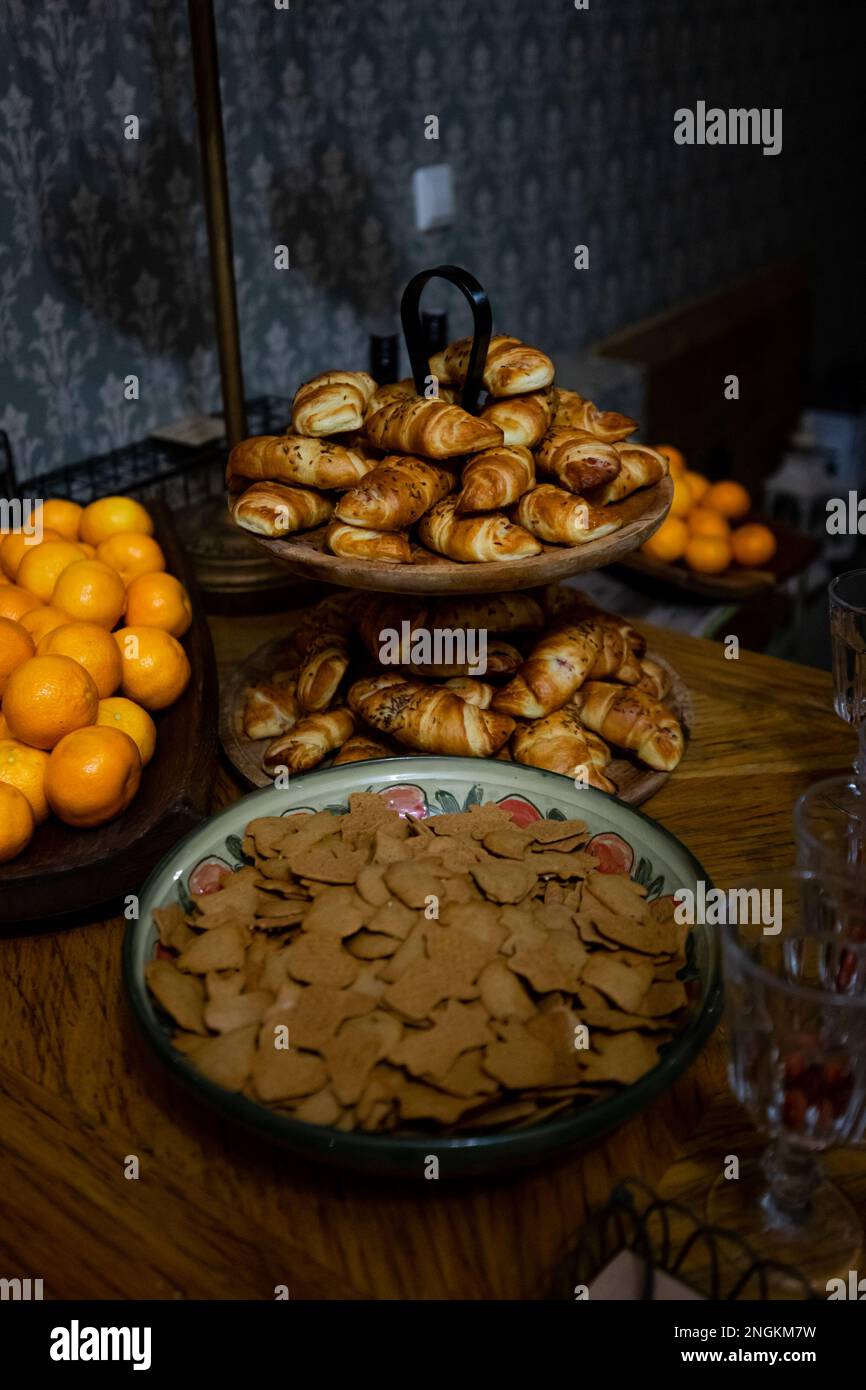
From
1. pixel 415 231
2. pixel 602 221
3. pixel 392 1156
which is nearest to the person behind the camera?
pixel 392 1156

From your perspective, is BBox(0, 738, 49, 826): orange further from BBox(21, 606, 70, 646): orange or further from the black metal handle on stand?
the black metal handle on stand

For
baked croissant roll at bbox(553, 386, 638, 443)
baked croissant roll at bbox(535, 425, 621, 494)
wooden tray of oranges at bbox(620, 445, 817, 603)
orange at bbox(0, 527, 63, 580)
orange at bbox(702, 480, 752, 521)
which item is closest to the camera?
baked croissant roll at bbox(535, 425, 621, 494)

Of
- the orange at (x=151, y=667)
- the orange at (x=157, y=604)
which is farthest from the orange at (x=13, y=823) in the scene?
the orange at (x=157, y=604)

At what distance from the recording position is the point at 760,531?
2109 mm

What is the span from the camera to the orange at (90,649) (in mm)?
1162

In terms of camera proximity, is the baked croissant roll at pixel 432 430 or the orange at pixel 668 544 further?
the orange at pixel 668 544

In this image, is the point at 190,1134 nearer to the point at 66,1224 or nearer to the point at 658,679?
the point at 66,1224

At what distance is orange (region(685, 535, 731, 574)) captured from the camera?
2037 mm

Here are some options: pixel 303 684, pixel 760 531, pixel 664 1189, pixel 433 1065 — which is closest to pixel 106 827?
pixel 303 684

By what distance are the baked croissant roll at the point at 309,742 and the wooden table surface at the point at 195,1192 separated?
0.26 metres

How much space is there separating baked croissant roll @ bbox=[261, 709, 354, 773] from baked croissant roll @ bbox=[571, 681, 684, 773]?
246 mm

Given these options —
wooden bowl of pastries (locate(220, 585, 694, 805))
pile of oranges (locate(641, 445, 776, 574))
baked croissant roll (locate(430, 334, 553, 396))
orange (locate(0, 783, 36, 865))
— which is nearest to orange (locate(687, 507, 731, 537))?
pile of oranges (locate(641, 445, 776, 574))

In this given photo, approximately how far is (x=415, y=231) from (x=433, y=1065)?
1984mm

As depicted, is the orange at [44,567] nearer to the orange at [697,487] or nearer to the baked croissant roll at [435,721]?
the baked croissant roll at [435,721]
